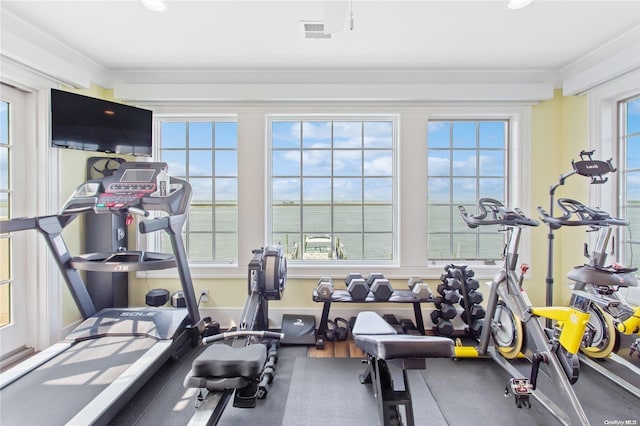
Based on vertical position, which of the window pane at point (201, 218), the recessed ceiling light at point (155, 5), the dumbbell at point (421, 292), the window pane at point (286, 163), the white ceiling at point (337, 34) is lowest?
the dumbbell at point (421, 292)

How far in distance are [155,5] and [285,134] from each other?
4.84 feet

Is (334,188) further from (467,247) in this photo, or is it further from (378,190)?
(467,247)

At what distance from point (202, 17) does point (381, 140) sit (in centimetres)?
191

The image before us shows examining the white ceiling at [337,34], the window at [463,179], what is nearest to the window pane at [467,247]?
the window at [463,179]

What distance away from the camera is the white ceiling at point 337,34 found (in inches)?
78.1

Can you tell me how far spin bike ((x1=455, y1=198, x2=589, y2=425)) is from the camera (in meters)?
1.62

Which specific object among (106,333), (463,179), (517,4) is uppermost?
(517,4)

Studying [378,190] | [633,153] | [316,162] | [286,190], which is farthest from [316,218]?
[633,153]

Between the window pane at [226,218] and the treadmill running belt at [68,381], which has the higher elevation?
the window pane at [226,218]

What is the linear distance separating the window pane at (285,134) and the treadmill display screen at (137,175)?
4.01 feet

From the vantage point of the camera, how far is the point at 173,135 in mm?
3113

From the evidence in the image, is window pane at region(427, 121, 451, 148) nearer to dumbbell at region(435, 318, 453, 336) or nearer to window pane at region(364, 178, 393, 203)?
window pane at region(364, 178, 393, 203)

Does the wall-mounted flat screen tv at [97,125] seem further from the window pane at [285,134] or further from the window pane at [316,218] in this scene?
the window pane at [316,218]

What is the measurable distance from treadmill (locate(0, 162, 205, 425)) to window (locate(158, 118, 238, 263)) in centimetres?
56
